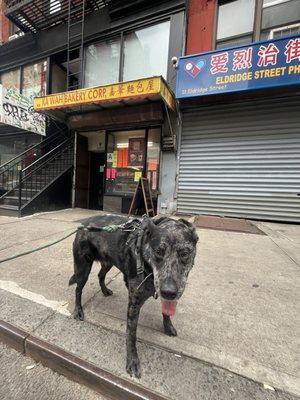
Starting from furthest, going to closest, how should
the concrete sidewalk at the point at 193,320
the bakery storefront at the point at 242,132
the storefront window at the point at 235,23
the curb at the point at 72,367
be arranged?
the storefront window at the point at 235,23, the bakery storefront at the point at 242,132, the concrete sidewalk at the point at 193,320, the curb at the point at 72,367

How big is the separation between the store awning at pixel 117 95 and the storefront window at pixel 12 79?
191 inches

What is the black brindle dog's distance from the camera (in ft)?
5.00

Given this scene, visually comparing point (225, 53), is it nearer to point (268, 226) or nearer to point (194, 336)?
point (268, 226)

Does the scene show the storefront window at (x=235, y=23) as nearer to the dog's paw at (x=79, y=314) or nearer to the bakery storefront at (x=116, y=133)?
the bakery storefront at (x=116, y=133)

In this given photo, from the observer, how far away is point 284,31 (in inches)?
286

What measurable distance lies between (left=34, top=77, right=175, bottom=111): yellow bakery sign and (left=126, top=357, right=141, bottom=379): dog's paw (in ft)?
20.2

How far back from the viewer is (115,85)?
699 centimetres

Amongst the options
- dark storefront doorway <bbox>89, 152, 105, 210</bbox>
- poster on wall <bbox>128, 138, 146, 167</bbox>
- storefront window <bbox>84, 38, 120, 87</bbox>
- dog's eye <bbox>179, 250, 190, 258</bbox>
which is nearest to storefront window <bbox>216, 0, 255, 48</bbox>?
storefront window <bbox>84, 38, 120, 87</bbox>

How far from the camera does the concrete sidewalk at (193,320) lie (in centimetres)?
179

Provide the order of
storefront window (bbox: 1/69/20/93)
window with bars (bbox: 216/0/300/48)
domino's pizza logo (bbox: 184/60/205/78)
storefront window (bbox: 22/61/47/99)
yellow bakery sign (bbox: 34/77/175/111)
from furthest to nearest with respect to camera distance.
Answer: storefront window (bbox: 1/69/20/93), storefront window (bbox: 22/61/47/99), window with bars (bbox: 216/0/300/48), domino's pizza logo (bbox: 184/60/205/78), yellow bakery sign (bbox: 34/77/175/111)

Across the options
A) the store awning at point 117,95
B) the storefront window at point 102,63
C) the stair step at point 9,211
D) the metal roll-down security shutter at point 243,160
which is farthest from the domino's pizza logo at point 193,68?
the stair step at point 9,211

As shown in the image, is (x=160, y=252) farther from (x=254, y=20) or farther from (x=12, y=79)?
(x=12, y=79)

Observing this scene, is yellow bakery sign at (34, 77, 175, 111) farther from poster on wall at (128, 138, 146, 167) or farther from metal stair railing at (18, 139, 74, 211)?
metal stair railing at (18, 139, 74, 211)

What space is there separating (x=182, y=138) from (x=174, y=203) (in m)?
2.21
